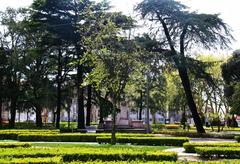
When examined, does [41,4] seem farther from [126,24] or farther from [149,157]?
[149,157]

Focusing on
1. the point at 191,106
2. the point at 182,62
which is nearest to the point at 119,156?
the point at 182,62

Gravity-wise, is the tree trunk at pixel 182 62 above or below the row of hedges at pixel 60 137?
above

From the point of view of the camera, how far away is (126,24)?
27406mm

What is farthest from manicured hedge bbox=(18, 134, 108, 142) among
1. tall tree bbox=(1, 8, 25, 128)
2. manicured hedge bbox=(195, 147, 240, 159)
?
tall tree bbox=(1, 8, 25, 128)

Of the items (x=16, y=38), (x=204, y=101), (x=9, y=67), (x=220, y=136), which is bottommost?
(x=220, y=136)

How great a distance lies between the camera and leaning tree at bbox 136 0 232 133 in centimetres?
3356

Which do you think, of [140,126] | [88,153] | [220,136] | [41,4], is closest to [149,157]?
[88,153]

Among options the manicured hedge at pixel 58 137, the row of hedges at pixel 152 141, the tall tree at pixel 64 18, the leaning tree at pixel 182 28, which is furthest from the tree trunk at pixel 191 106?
the manicured hedge at pixel 58 137

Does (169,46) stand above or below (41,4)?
below

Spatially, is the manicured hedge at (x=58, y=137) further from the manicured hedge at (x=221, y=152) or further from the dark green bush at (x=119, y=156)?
the dark green bush at (x=119, y=156)

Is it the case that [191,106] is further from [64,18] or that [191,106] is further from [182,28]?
[64,18]

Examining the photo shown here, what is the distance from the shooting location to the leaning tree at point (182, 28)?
33562 mm

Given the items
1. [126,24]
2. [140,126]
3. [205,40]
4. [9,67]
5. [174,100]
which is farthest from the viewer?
[174,100]

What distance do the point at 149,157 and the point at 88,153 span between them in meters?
Answer: 2.02
